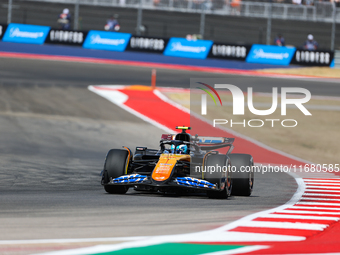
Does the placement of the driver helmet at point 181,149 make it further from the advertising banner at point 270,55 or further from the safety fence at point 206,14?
the safety fence at point 206,14

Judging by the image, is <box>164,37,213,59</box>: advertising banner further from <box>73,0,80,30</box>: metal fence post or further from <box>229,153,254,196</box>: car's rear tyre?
<box>229,153,254,196</box>: car's rear tyre

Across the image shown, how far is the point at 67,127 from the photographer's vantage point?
1823 cm

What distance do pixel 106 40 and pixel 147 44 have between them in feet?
7.14

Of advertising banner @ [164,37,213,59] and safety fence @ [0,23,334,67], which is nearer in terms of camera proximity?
safety fence @ [0,23,334,67]

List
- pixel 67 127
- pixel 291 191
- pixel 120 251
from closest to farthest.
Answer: pixel 120 251
pixel 291 191
pixel 67 127

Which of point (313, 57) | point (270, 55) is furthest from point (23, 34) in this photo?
point (313, 57)

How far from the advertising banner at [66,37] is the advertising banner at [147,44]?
2.54 m

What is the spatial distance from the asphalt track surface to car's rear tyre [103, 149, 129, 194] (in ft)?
0.83

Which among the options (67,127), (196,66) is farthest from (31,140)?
(196,66)

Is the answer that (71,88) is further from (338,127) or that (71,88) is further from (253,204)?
(253,204)

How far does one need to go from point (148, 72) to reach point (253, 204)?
21104 millimetres

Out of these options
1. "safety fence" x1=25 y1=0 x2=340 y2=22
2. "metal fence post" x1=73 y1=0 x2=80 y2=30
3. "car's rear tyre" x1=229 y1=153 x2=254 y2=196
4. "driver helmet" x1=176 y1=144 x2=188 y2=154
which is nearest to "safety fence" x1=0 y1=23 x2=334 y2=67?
"metal fence post" x1=73 y1=0 x2=80 y2=30

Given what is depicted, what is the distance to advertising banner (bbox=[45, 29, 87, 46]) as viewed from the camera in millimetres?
30969

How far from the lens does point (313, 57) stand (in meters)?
30.7
